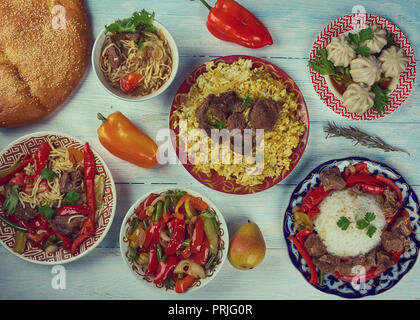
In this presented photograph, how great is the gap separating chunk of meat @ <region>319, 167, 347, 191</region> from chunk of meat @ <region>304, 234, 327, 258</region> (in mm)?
351

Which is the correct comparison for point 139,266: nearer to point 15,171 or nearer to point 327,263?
point 15,171

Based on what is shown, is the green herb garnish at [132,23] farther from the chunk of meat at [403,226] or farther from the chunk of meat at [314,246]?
the chunk of meat at [403,226]

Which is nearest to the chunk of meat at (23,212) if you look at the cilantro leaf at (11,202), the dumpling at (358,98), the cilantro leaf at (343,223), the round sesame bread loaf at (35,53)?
the cilantro leaf at (11,202)

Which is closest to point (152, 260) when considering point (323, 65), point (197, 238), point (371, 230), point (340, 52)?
point (197, 238)

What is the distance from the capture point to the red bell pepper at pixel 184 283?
278cm

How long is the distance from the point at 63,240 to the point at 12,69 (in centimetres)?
117

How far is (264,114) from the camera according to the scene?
267 cm

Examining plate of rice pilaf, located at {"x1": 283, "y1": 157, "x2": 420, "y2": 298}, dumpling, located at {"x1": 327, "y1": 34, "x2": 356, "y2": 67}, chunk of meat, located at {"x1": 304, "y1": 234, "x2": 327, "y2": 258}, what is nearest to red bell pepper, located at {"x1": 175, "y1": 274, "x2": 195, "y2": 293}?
plate of rice pilaf, located at {"x1": 283, "y1": 157, "x2": 420, "y2": 298}

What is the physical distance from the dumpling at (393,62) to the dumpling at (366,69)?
0.14ft

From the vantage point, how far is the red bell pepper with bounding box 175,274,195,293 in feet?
9.12

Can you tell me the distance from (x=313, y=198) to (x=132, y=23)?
66.5 inches

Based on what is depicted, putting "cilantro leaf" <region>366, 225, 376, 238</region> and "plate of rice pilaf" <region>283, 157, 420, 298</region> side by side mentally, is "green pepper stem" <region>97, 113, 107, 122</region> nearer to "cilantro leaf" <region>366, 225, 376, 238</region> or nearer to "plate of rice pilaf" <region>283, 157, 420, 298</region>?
"plate of rice pilaf" <region>283, 157, 420, 298</region>

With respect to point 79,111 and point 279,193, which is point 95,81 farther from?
point 279,193

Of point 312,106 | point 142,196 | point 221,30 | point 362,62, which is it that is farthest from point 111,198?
point 362,62
